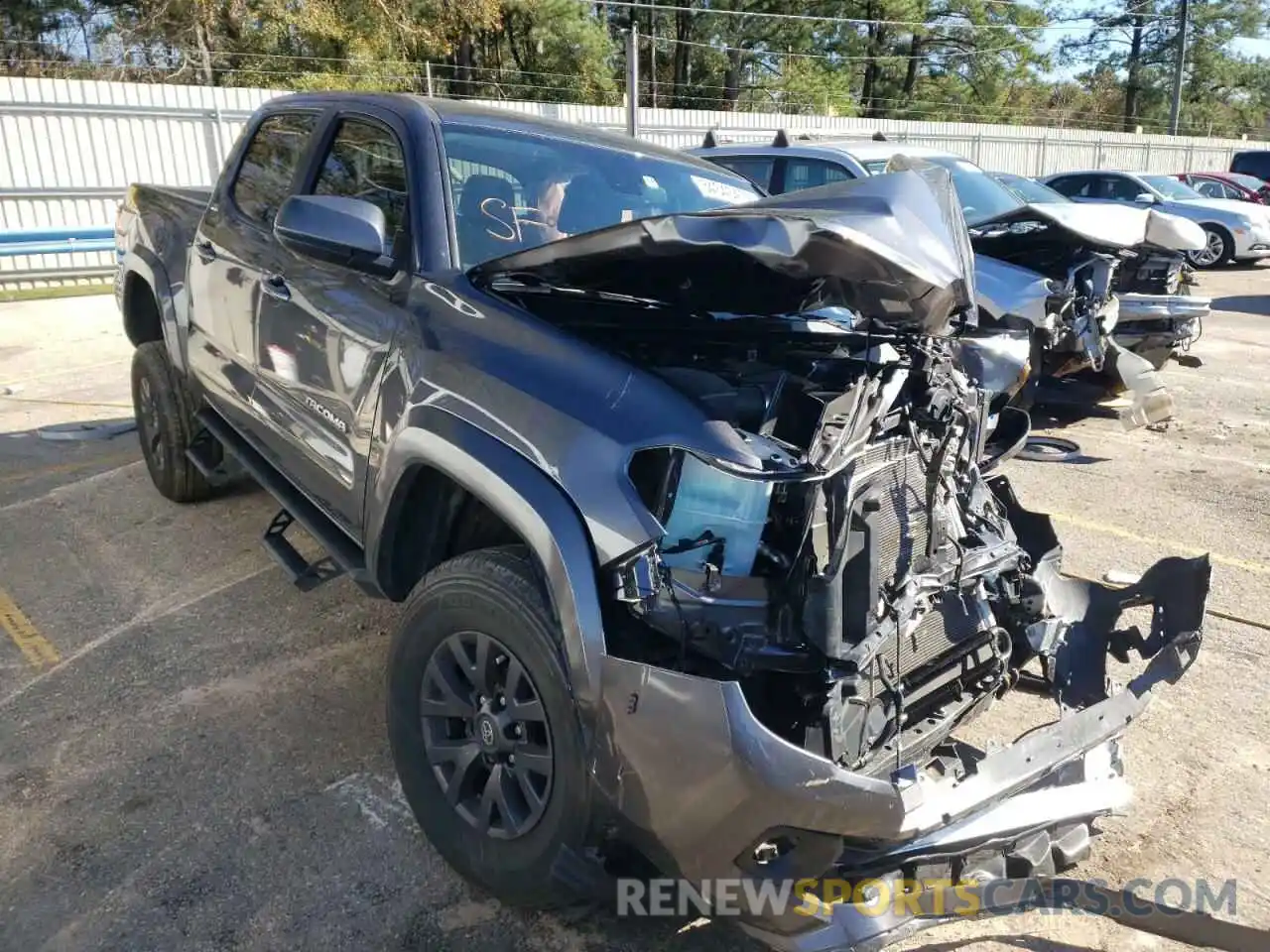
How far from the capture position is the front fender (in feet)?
7.13

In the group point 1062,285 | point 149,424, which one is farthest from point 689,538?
point 1062,285

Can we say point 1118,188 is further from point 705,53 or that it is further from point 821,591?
point 705,53

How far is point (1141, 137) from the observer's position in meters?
32.5

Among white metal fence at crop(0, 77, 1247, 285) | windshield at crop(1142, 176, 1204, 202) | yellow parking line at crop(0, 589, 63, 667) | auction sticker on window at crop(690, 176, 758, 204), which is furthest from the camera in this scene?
windshield at crop(1142, 176, 1204, 202)

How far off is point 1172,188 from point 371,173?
19.4m

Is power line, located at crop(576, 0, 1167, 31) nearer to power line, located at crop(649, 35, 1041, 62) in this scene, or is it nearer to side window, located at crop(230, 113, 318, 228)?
power line, located at crop(649, 35, 1041, 62)

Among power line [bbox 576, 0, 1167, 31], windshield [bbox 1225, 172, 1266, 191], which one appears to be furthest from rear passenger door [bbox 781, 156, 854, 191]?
power line [bbox 576, 0, 1167, 31]

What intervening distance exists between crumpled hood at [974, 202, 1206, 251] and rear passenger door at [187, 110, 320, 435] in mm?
4382

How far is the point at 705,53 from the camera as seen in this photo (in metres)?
39.2

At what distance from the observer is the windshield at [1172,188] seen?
18.5 metres

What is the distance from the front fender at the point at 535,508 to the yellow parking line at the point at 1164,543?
3.63m

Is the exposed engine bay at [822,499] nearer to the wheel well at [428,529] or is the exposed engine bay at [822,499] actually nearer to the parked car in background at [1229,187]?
the wheel well at [428,529]

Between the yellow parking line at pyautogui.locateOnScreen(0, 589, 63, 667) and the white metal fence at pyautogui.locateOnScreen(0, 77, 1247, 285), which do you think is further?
the white metal fence at pyautogui.locateOnScreen(0, 77, 1247, 285)

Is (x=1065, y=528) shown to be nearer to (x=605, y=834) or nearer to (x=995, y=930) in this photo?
(x=995, y=930)
